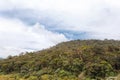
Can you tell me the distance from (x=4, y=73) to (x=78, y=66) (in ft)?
88.5

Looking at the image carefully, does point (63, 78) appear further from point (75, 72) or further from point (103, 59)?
point (103, 59)

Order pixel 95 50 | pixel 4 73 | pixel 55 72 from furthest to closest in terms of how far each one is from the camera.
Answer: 1. pixel 4 73
2. pixel 95 50
3. pixel 55 72

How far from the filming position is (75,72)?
75312mm

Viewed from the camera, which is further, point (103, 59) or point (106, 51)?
point (106, 51)

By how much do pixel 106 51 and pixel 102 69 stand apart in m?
13.7

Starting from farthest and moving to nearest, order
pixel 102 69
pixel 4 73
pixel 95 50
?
pixel 4 73, pixel 95 50, pixel 102 69

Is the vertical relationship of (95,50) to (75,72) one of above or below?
above

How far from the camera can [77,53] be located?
84062 millimetres

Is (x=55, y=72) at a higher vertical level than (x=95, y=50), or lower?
lower

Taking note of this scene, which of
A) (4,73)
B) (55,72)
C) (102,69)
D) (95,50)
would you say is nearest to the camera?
(102,69)

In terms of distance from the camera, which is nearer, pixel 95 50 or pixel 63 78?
pixel 63 78

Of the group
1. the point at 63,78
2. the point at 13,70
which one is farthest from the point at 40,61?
the point at 63,78

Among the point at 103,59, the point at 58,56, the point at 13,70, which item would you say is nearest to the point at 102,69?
the point at 103,59

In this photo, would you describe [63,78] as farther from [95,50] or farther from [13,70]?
[13,70]
